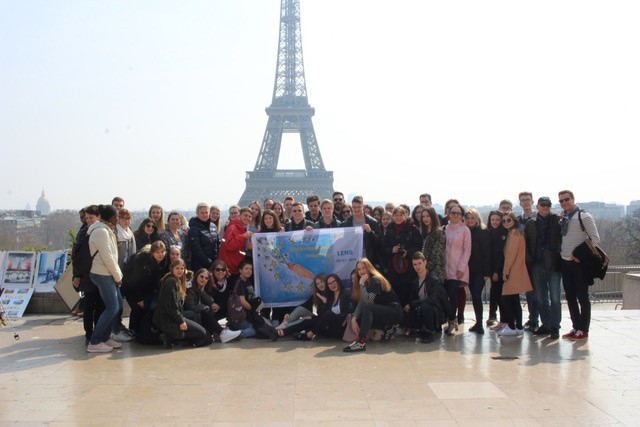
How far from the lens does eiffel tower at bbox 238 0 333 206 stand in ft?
250

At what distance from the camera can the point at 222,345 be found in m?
9.12

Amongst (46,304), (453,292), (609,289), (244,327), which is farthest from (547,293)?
(609,289)

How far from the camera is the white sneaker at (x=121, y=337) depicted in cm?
949

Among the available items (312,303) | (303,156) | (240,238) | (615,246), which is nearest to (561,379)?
(312,303)

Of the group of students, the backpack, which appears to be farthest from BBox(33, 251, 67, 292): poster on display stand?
the backpack

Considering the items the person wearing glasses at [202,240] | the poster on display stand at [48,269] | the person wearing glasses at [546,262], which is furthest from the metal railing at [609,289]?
the poster on display stand at [48,269]

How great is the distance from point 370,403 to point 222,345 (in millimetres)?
3329

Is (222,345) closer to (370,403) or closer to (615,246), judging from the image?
(370,403)

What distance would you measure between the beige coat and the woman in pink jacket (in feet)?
1.94

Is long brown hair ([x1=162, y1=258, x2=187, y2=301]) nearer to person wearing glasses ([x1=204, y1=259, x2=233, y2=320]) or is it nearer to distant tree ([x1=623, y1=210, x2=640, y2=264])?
person wearing glasses ([x1=204, y1=259, x2=233, y2=320])

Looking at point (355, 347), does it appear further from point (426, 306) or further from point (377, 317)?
point (426, 306)

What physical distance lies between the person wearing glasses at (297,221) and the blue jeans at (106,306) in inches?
115

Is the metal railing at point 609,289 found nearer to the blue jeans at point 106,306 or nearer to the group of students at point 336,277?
the group of students at point 336,277

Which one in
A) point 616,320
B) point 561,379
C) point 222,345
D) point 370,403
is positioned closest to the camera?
point 370,403
